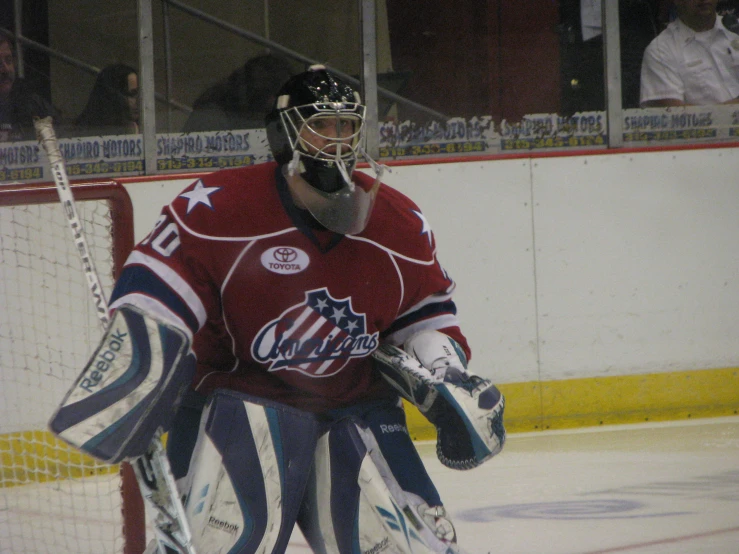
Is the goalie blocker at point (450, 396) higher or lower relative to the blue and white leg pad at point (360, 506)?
higher

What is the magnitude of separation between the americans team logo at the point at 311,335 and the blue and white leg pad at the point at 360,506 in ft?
0.34

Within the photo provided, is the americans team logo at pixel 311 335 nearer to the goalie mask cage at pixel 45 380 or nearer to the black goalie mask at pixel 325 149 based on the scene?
the black goalie mask at pixel 325 149

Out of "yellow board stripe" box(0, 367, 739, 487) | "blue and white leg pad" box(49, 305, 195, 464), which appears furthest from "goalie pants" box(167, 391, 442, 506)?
"yellow board stripe" box(0, 367, 739, 487)

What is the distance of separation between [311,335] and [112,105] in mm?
2411

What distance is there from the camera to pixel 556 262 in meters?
3.90

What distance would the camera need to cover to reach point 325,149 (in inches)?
62.1

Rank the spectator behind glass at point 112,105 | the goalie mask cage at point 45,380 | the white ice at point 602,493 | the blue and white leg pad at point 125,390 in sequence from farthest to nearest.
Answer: the spectator behind glass at point 112,105 → the goalie mask cage at point 45,380 → the white ice at point 602,493 → the blue and white leg pad at point 125,390

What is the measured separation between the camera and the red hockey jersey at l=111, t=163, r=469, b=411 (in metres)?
1.52

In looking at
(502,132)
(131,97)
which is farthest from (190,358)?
(502,132)

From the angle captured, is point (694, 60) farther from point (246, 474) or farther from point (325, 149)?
point (246, 474)

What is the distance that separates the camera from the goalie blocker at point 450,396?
5.06 ft

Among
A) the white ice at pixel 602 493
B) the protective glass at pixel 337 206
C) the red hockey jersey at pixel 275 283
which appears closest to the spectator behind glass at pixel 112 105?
the white ice at pixel 602 493

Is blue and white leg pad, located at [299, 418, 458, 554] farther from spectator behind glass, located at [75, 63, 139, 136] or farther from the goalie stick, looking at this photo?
spectator behind glass, located at [75, 63, 139, 136]

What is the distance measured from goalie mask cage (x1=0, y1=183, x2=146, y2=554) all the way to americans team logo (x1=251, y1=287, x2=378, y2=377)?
112 cm
